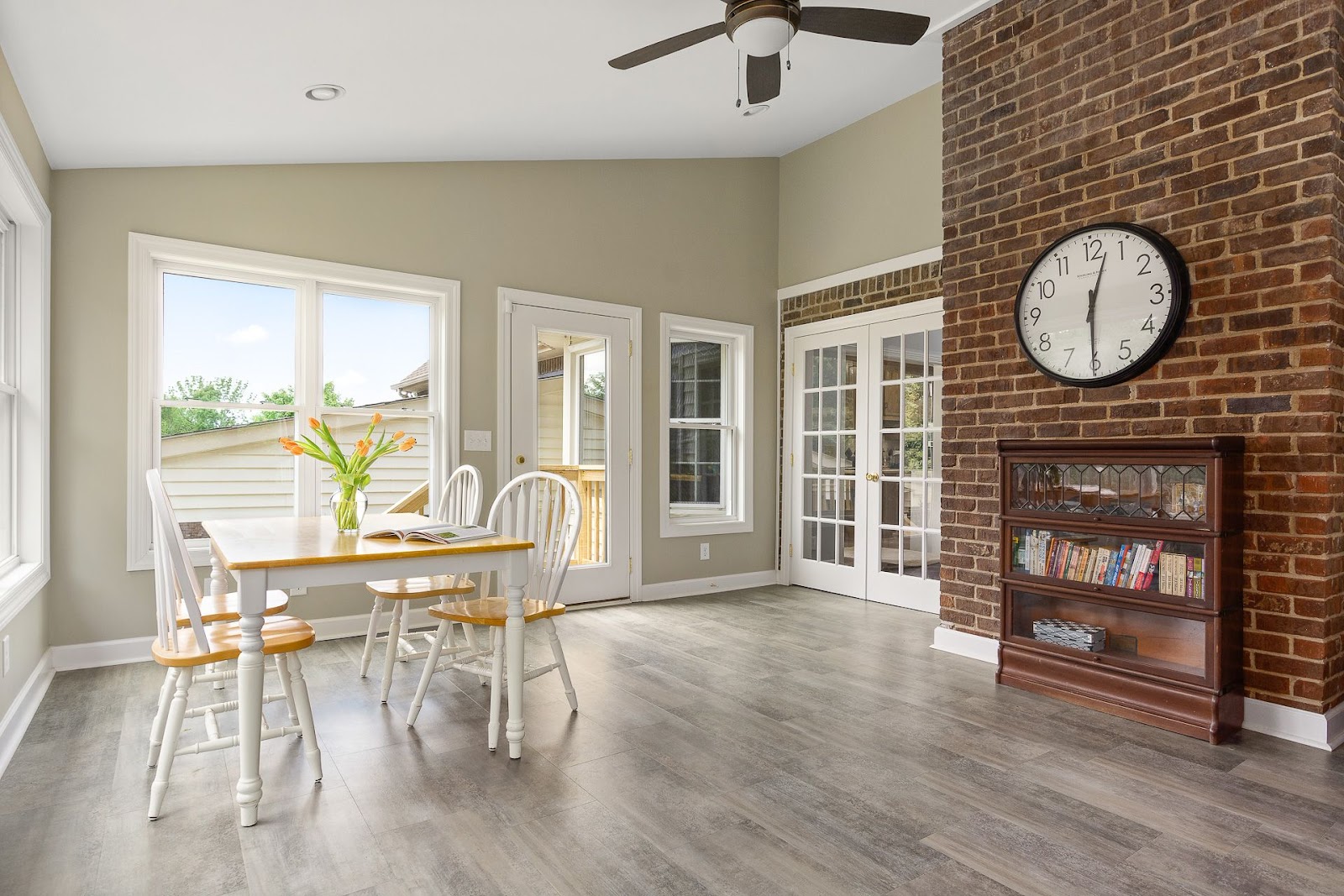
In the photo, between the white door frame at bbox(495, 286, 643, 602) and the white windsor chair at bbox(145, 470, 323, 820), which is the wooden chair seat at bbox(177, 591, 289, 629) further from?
the white door frame at bbox(495, 286, 643, 602)

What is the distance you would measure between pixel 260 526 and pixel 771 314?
13.0 feet

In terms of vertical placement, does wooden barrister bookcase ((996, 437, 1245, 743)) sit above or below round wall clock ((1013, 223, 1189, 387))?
below

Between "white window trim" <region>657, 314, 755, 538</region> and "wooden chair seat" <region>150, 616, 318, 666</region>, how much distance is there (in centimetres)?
317

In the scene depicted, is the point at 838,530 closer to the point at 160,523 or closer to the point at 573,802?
the point at 573,802

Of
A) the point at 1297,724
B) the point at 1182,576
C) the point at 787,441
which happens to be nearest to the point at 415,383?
the point at 787,441

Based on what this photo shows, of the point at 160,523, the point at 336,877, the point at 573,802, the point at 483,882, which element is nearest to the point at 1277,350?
the point at 573,802

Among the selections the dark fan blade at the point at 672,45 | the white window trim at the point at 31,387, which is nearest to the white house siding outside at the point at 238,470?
the white window trim at the point at 31,387

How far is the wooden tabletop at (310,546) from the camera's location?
87.7 inches

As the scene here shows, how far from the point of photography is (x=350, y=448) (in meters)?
4.30

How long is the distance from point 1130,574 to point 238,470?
413 cm

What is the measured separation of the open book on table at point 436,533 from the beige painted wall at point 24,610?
50.8 inches

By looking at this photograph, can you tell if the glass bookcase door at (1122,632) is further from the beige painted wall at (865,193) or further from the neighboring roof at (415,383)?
the neighboring roof at (415,383)

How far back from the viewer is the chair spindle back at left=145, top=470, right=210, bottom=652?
2.12 meters

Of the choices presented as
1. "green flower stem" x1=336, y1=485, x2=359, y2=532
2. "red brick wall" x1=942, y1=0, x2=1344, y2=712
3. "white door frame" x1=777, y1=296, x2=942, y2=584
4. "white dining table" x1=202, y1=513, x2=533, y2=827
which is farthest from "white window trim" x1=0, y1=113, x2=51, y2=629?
"white door frame" x1=777, y1=296, x2=942, y2=584
